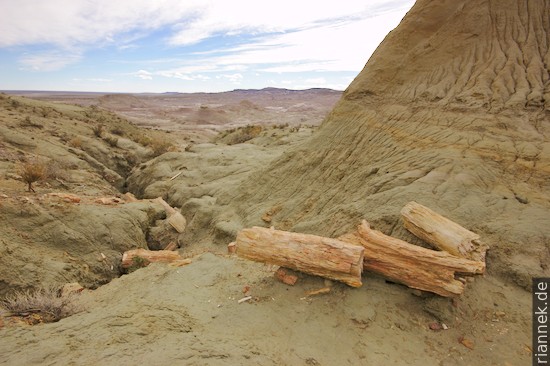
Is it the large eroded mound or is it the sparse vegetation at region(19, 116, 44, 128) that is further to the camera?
the sparse vegetation at region(19, 116, 44, 128)

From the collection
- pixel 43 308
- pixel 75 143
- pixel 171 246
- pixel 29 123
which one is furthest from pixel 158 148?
pixel 43 308

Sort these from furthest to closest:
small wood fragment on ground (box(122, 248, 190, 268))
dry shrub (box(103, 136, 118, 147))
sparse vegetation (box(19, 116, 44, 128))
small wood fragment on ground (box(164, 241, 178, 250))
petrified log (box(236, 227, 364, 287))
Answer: dry shrub (box(103, 136, 118, 147)), sparse vegetation (box(19, 116, 44, 128)), small wood fragment on ground (box(164, 241, 178, 250)), small wood fragment on ground (box(122, 248, 190, 268)), petrified log (box(236, 227, 364, 287))

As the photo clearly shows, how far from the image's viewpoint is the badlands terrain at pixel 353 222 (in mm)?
4148

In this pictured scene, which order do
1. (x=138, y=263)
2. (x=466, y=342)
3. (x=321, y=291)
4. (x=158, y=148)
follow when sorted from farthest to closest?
(x=158, y=148), (x=138, y=263), (x=321, y=291), (x=466, y=342)

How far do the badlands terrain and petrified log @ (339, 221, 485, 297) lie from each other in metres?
0.25

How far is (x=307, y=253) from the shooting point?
498 centimetres

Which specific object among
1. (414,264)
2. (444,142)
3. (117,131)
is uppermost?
(117,131)

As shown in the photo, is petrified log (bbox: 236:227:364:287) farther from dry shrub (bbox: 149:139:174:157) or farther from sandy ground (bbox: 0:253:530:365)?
dry shrub (bbox: 149:139:174:157)

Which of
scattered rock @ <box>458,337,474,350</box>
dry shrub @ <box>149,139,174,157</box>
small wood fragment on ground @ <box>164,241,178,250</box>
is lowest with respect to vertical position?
small wood fragment on ground @ <box>164,241,178,250</box>

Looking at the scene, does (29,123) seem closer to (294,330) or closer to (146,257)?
(146,257)

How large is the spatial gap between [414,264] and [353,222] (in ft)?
6.35

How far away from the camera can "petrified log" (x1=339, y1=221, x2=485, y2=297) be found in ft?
14.3

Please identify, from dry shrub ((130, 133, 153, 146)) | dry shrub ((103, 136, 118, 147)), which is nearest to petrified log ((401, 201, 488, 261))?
dry shrub ((103, 136, 118, 147))

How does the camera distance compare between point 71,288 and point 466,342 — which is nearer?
point 466,342
